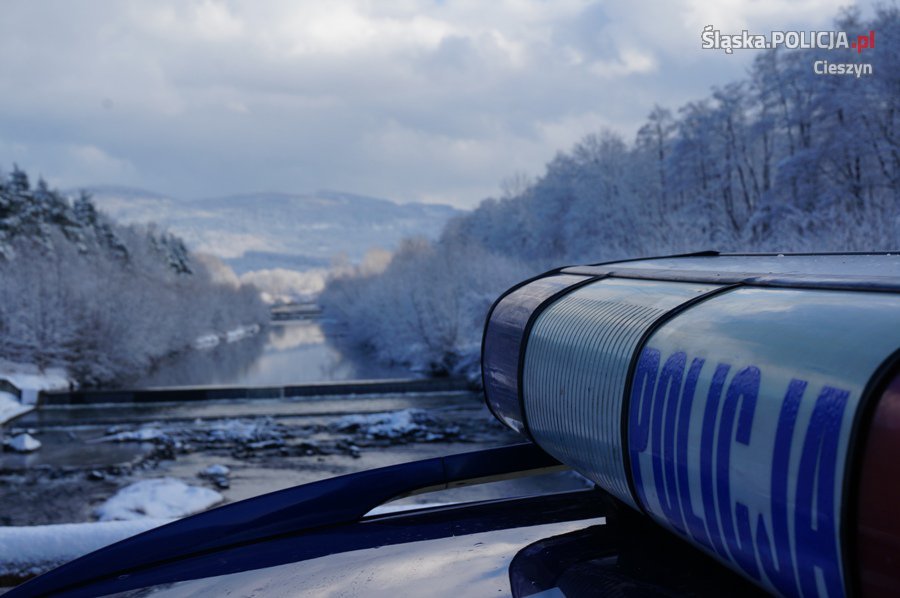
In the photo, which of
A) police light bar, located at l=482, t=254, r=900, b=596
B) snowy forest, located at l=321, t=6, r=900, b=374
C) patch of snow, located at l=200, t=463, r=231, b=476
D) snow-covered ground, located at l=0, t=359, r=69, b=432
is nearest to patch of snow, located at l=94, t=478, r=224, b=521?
patch of snow, located at l=200, t=463, r=231, b=476

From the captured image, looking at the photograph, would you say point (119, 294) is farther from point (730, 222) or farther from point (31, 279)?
point (730, 222)

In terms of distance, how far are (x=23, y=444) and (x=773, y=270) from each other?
18629mm

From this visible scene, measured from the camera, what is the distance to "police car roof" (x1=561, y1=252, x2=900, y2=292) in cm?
102

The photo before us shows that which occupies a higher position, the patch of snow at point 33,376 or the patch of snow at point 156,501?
the patch of snow at point 33,376

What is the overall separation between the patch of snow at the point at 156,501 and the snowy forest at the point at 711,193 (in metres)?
12.6

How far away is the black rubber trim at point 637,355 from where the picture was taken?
117 centimetres

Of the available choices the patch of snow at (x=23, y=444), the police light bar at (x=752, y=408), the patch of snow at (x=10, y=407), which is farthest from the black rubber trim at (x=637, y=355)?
the patch of snow at (x=10, y=407)

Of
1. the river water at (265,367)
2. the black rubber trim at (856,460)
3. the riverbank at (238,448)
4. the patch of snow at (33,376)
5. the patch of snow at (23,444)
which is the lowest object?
the river water at (265,367)

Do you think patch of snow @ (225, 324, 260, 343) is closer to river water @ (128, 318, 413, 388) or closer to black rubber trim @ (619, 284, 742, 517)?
river water @ (128, 318, 413, 388)

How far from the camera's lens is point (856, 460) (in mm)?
739

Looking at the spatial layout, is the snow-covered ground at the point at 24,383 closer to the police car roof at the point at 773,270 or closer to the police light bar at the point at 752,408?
the police car roof at the point at 773,270

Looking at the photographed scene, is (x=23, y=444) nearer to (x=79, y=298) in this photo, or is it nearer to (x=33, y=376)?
(x=33, y=376)

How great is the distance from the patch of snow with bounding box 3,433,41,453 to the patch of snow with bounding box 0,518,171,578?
1601 cm

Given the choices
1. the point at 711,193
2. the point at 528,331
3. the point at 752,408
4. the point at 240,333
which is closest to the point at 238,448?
the point at 528,331
